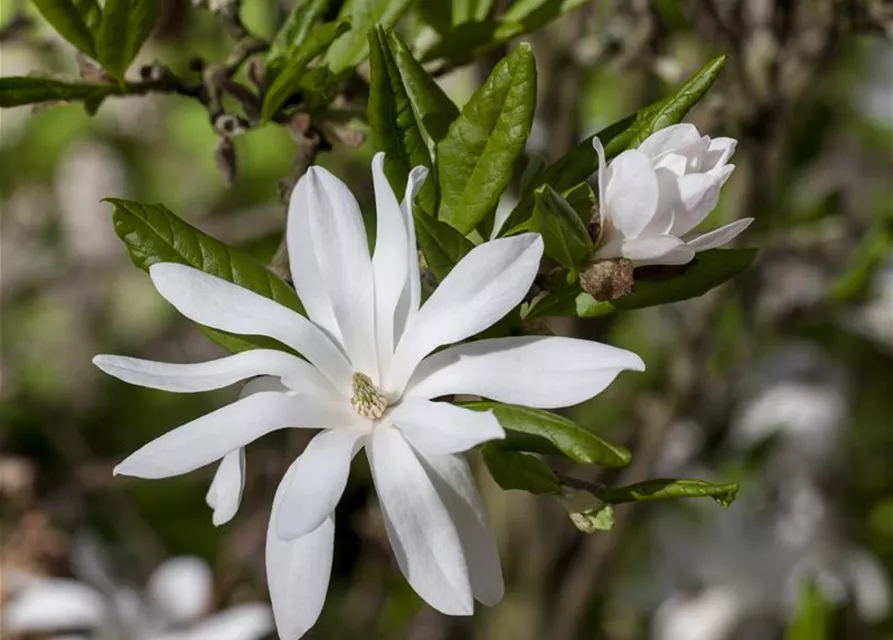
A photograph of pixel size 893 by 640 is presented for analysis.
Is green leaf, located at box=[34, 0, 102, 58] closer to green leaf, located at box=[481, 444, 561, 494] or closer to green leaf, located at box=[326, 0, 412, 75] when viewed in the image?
green leaf, located at box=[326, 0, 412, 75]

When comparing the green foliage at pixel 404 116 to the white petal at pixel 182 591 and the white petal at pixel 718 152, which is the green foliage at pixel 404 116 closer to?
the white petal at pixel 718 152

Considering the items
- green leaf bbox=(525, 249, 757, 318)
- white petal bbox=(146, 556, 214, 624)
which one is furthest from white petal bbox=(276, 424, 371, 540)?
white petal bbox=(146, 556, 214, 624)

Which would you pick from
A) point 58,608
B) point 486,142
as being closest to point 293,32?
point 486,142

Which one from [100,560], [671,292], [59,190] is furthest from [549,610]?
[59,190]

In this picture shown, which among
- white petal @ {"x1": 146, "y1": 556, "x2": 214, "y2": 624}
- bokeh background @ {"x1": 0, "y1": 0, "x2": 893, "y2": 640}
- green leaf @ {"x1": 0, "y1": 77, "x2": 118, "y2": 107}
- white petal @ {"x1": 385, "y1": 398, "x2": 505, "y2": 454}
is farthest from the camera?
white petal @ {"x1": 146, "y1": 556, "x2": 214, "y2": 624}

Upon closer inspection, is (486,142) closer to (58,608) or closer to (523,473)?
(523,473)
